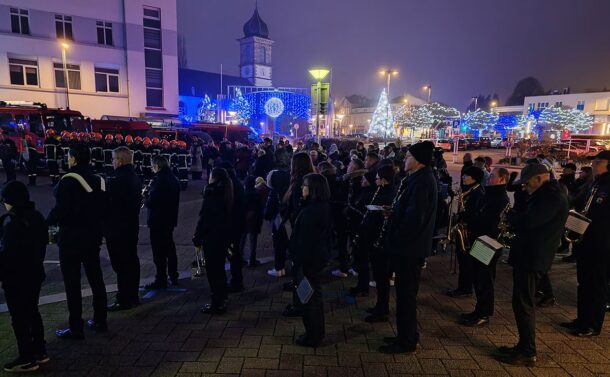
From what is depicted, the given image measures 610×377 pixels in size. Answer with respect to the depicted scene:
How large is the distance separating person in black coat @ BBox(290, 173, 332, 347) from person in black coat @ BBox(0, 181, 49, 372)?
2398mm

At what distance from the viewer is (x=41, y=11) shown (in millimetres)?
26250

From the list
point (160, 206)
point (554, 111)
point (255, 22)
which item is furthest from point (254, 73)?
point (160, 206)

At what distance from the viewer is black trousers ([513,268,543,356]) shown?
367cm

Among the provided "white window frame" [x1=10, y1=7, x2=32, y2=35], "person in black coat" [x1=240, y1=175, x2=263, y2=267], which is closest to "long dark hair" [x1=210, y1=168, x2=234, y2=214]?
"person in black coat" [x1=240, y1=175, x2=263, y2=267]

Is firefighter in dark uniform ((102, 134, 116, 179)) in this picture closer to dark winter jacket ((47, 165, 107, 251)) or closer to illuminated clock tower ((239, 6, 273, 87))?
dark winter jacket ((47, 165, 107, 251))

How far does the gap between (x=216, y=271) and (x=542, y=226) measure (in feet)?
11.8

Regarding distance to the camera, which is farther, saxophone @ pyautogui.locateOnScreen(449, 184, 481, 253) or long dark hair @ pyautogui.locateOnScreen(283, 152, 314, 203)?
long dark hair @ pyautogui.locateOnScreen(283, 152, 314, 203)

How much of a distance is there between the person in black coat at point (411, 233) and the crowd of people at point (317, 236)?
11 millimetres

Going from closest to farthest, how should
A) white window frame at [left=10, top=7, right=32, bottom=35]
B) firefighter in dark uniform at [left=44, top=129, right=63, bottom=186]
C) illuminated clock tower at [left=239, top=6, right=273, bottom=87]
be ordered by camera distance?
firefighter in dark uniform at [left=44, top=129, right=63, bottom=186] → white window frame at [left=10, top=7, right=32, bottom=35] → illuminated clock tower at [left=239, top=6, right=273, bottom=87]

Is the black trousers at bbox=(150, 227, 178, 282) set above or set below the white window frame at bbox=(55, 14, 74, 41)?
below

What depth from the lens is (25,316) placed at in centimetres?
351

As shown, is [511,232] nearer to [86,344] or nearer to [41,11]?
[86,344]

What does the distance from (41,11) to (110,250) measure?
2953 cm

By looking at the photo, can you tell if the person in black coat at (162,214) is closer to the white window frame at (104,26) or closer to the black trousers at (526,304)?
the black trousers at (526,304)
